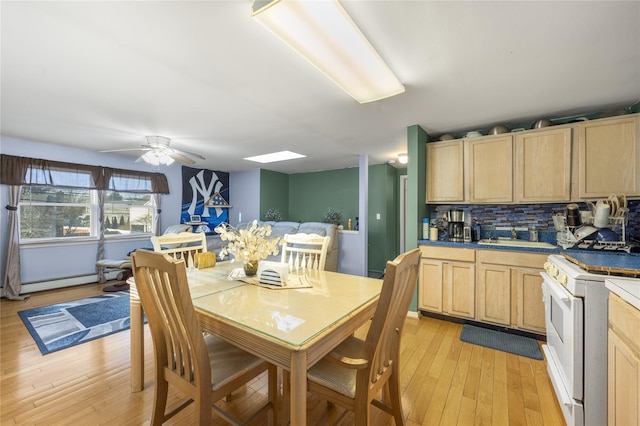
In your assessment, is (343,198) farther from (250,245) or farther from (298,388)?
(298,388)

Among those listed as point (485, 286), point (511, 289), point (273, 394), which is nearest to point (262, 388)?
point (273, 394)

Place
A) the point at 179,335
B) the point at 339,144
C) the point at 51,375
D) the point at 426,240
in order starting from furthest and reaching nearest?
the point at 339,144 < the point at 426,240 < the point at 51,375 < the point at 179,335

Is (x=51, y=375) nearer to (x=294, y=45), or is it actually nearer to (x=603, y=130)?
(x=294, y=45)

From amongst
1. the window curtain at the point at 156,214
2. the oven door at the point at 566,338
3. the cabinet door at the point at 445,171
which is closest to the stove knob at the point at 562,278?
the oven door at the point at 566,338

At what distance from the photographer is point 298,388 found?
0.93 metres

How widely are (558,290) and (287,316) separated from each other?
1760 mm

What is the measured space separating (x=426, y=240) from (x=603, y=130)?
6.14ft

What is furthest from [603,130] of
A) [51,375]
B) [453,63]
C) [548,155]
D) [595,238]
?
[51,375]

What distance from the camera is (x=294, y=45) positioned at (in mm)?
1397

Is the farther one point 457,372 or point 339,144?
point 339,144

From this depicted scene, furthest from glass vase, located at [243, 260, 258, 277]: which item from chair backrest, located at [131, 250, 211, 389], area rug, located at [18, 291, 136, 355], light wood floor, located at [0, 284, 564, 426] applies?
area rug, located at [18, 291, 136, 355]

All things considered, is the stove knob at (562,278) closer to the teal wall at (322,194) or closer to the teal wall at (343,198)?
the teal wall at (343,198)

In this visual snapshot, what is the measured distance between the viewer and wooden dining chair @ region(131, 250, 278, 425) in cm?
106

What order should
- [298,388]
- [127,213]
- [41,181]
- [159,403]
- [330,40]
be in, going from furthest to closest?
[127,213]
[41,181]
[330,40]
[159,403]
[298,388]
